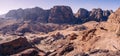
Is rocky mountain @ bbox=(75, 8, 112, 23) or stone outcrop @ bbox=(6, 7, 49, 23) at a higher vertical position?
stone outcrop @ bbox=(6, 7, 49, 23)

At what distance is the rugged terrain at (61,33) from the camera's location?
36.5 metres

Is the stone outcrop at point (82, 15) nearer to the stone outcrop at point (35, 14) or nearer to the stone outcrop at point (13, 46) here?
the stone outcrop at point (35, 14)

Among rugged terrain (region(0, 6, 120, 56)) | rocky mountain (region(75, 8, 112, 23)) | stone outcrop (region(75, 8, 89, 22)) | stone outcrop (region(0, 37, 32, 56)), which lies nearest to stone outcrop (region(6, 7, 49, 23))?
rugged terrain (region(0, 6, 120, 56))

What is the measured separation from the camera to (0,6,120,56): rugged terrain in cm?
3650

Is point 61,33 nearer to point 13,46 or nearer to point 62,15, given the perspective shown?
point 13,46

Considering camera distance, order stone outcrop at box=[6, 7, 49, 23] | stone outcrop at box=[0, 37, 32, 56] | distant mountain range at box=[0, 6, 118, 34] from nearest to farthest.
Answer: stone outcrop at box=[0, 37, 32, 56] < distant mountain range at box=[0, 6, 118, 34] < stone outcrop at box=[6, 7, 49, 23]

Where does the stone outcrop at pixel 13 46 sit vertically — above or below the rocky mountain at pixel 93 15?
above

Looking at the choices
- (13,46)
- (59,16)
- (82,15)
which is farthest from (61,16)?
(13,46)

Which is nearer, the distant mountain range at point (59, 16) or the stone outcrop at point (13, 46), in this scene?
the stone outcrop at point (13, 46)

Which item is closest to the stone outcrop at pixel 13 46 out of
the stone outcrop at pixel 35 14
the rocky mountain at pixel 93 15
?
the stone outcrop at pixel 35 14

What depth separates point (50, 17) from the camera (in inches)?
5827

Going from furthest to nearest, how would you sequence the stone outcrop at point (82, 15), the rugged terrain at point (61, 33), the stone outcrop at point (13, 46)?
the stone outcrop at point (82, 15) < the stone outcrop at point (13, 46) < the rugged terrain at point (61, 33)

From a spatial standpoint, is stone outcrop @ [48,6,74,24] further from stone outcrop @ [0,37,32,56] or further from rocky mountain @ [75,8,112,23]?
stone outcrop @ [0,37,32,56]

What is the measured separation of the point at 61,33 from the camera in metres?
93.6
